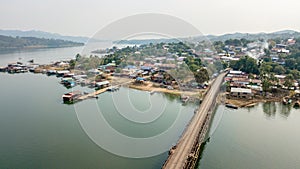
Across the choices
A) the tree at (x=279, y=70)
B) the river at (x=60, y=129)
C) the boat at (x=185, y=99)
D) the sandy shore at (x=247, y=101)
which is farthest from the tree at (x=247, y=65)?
the river at (x=60, y=129)

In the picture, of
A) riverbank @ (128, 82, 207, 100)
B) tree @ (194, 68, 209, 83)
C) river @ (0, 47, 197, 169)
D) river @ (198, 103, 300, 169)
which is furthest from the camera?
tree @ (194, 68, 209, 83)

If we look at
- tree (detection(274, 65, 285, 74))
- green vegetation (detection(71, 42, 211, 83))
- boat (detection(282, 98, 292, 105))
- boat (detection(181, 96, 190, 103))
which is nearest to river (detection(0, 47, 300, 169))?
boat (detection(181, 96, 190, 103))

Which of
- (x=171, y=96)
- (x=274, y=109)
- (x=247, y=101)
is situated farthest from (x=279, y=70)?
(x=171, y=96)

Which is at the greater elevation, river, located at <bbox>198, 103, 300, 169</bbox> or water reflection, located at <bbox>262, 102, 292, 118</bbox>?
water reflection, located at <bbox>262, 102, 292, 118</bbox>

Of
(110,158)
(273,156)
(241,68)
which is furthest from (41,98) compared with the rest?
(241,68)

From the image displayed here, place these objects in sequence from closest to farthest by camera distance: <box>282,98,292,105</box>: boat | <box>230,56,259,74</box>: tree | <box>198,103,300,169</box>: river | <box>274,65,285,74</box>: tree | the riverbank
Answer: <box>198,103,300,169</box>: river < <box>282,98,292,105</box>: boat < the riverbank < <box>274,65,285,74</box>: tree < <box>230,56,259,74</box>: tree

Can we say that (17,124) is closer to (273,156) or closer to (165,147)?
(165,147)

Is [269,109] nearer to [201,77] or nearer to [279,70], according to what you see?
[201,77]

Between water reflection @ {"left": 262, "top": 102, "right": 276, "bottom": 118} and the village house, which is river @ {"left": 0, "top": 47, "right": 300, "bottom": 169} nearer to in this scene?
water reflection @ {"left": 262, "top": 102, "right": 276, "bottom": 118}

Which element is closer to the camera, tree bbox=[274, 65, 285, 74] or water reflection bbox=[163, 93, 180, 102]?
water reflection bbox=[163, 93, 180, 102]
